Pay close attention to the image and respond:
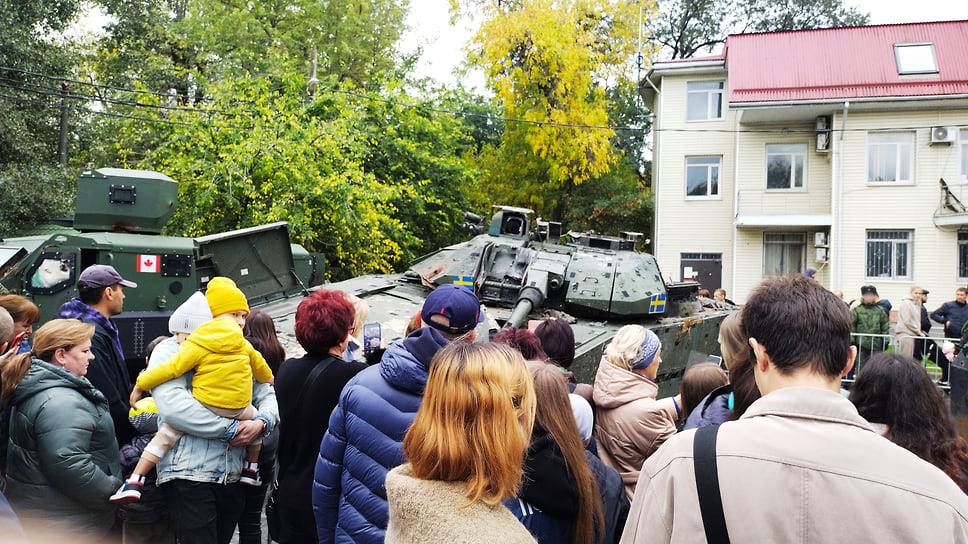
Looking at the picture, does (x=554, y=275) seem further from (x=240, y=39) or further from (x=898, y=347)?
(x=240, y=39)

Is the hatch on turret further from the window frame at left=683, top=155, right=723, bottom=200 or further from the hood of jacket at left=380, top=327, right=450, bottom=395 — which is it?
the window frame at left=683, top=155, right=723, bottom=200

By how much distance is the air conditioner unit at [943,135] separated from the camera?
2052 cm

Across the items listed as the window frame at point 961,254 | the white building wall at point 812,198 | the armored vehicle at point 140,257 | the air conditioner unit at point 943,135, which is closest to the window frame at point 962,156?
the white building wall at point 812,198

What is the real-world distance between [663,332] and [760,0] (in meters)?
29.0

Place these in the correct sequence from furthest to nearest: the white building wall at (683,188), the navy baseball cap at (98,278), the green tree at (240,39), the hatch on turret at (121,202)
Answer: the green tree at (240,39) → the white building wall at (683,188) → the hatch on turret at (121,202) → the navy baseball cap at (98,278)

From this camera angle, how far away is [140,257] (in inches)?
334

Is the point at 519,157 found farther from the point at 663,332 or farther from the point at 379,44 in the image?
the point at 663,332

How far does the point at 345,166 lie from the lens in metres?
16.3

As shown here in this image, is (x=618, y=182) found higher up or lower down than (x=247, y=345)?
Answer: higher up

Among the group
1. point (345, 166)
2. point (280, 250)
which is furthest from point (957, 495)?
point (345, 166)

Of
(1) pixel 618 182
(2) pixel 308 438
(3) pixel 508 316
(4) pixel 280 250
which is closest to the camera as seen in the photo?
(2) pixel 308 438

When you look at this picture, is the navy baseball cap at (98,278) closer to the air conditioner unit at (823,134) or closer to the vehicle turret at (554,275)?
the vehicle turret at (554,275)

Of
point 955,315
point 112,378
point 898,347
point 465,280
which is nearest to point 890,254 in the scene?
point 955,315

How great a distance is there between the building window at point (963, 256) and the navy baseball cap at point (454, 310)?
2149cm
